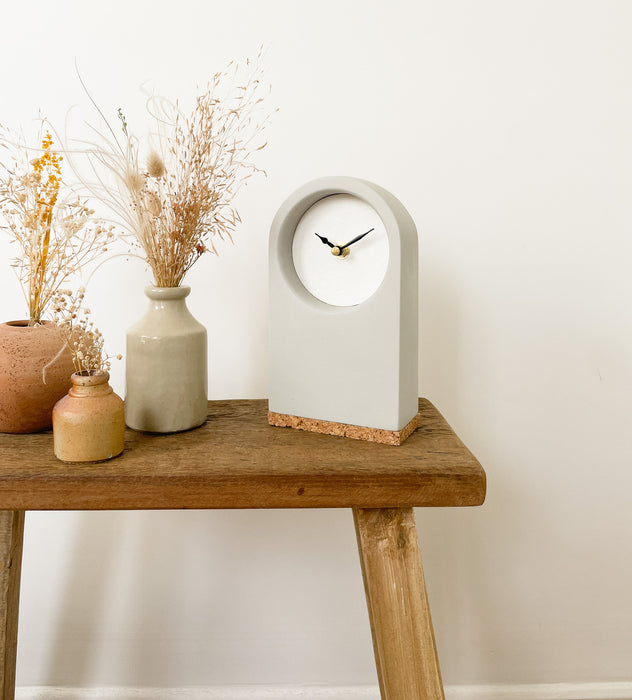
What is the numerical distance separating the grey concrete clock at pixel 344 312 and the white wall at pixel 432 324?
1.05ft

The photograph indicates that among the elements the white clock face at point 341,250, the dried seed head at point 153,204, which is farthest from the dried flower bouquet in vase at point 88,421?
the white clock face at point 341,250

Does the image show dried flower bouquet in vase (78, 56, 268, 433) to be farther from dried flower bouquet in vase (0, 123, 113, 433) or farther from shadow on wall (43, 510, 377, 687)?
shadow on wall (43, 510, 377, 687)

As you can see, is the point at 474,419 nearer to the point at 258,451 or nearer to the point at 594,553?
the point at 594,553

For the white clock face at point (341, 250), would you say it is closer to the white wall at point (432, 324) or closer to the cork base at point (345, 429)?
the cork base at point (345, 429)

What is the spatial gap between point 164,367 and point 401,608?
0.43 m

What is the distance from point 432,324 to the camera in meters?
1.19

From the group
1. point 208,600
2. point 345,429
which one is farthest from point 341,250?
point 208,600

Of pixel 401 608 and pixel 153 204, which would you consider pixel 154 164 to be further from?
pixel 401 608

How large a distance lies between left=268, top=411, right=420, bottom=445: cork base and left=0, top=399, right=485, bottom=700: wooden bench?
0.04 feet

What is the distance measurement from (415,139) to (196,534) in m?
0.85

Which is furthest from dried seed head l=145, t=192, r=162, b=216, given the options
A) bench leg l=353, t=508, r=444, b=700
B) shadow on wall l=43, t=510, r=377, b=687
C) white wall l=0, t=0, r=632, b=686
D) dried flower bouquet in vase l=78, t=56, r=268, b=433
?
shadow on wall l=43, t=510, r=377, b=687

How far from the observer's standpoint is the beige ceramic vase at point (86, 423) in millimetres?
746

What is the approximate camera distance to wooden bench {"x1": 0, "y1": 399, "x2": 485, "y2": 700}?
0.72 meters

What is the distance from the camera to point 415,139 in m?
1.14
